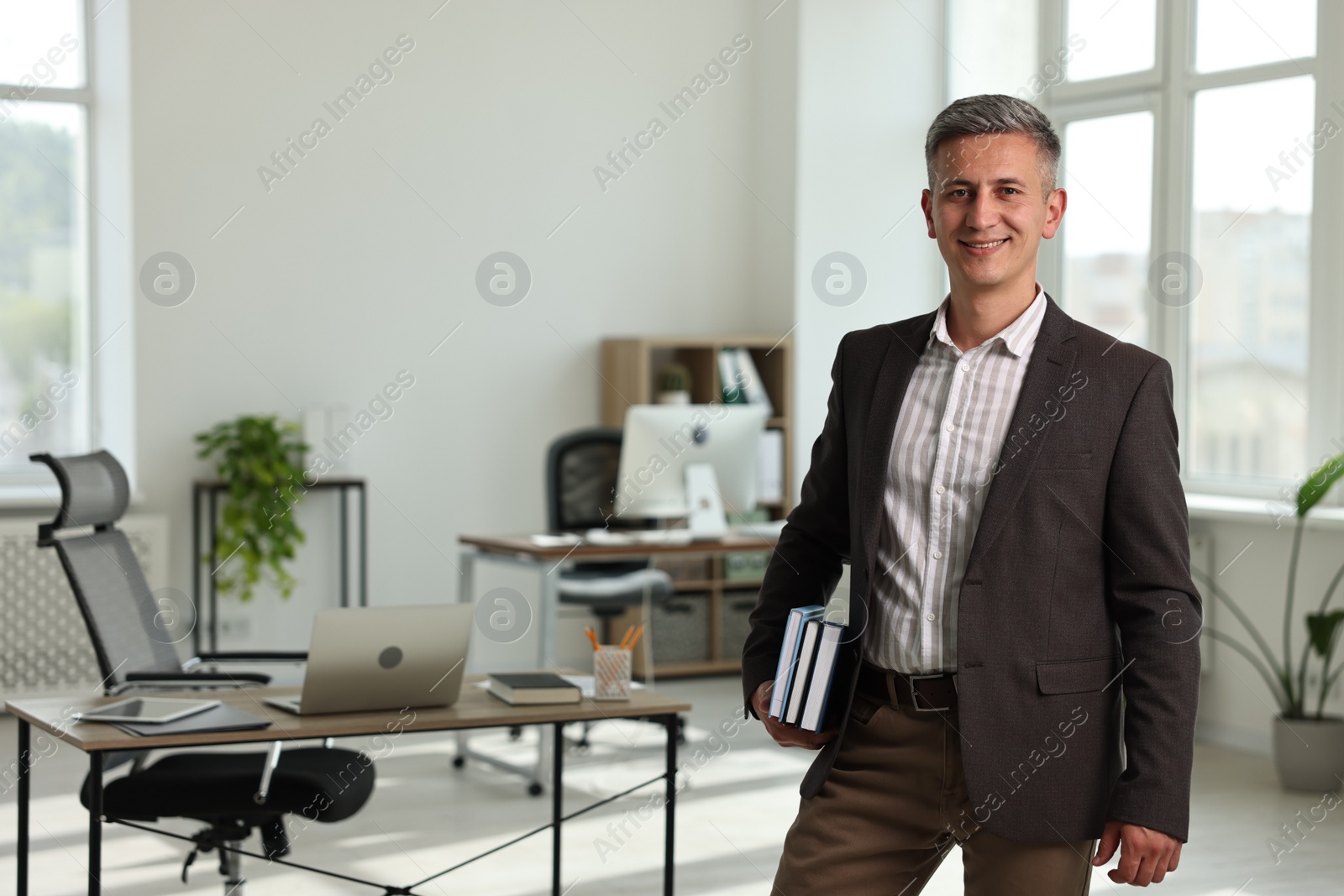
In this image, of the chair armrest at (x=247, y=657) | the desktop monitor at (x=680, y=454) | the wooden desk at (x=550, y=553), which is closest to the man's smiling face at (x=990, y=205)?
the chair armrest at (x=247, y=657)

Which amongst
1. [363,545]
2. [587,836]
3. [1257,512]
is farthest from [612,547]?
[1257,512]

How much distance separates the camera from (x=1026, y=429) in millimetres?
1730

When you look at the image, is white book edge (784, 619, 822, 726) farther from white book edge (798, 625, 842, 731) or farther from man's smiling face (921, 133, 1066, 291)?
man's smiling face (921, 133, 1066, 291)

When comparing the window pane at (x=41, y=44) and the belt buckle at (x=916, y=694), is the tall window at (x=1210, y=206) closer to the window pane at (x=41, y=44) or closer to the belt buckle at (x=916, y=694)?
the belt buckle at (x=916, y=694)

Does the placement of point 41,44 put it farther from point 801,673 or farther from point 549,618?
point 801,673

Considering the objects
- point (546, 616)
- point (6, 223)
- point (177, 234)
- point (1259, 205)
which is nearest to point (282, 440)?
point (177, 234)

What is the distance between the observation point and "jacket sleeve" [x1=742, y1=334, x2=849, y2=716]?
Answer: 1978mm

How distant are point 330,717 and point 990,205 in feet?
5.59

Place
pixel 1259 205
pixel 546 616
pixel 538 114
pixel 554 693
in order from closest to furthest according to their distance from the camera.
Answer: pixel 554 693, pixel 546 616, pixel 1259 205, pixel 538 114

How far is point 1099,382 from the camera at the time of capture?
1718 millimetres

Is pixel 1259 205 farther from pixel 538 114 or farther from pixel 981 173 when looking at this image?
pixel 981 173

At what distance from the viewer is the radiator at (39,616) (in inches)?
228

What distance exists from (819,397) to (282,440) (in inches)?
101

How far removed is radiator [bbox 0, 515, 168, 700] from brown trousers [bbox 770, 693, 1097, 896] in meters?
4.65
